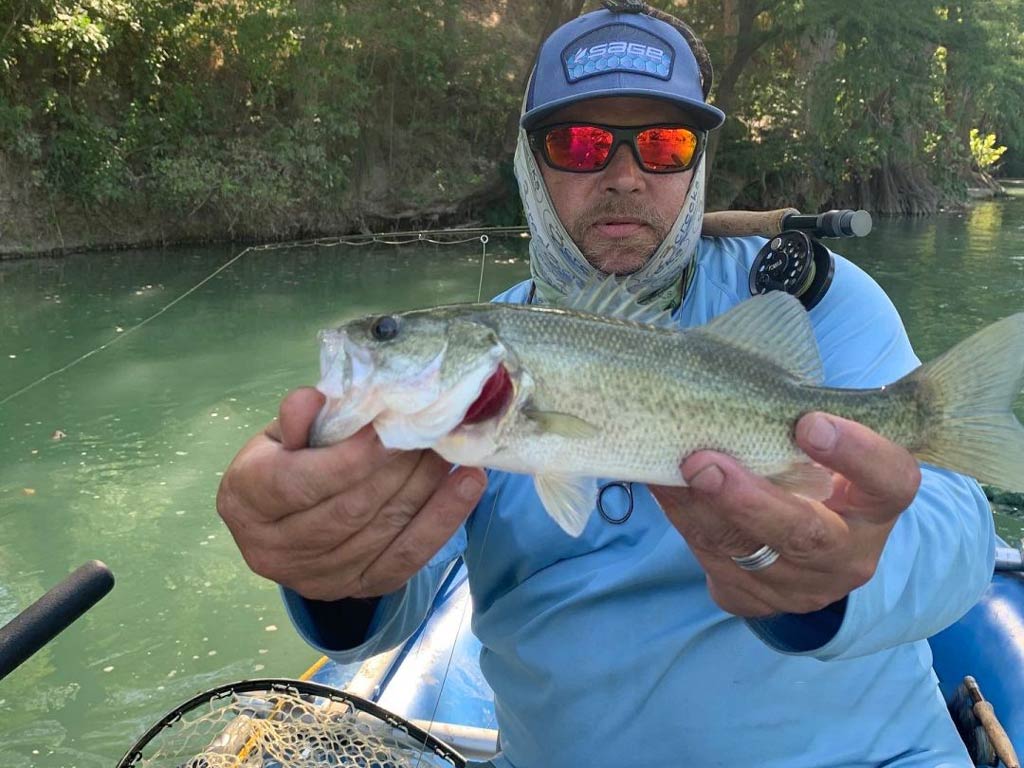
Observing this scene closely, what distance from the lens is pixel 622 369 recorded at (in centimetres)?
170

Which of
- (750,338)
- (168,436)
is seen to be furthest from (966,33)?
(750,338)

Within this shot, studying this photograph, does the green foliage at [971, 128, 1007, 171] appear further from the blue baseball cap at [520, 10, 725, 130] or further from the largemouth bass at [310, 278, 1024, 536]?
the largemouth bass at [310, 278, 1024, 536]

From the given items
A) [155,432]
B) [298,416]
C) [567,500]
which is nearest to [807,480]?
[567,500]

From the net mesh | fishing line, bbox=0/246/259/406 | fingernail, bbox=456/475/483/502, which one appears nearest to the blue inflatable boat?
the net mesh

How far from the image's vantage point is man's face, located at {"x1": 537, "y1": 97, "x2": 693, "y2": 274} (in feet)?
8.46

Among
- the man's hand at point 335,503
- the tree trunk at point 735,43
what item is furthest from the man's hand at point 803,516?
the tree trunk at point 735,43

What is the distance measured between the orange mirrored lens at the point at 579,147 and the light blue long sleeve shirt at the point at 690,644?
2.96 ft

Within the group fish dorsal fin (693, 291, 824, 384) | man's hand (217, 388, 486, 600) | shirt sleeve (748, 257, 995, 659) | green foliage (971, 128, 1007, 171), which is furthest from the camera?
green foliage (971, 128, 1007, 171)

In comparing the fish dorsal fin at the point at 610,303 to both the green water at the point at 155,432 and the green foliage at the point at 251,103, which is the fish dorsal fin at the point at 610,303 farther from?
the green foliage at the point at 251,103

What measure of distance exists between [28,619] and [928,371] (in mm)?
2120

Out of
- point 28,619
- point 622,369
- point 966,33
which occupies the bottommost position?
point 28,619

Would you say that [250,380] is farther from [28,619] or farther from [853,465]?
[853,465]

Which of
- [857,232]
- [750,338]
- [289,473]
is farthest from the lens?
[857,232]

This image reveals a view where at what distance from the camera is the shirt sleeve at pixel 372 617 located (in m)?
1.96
